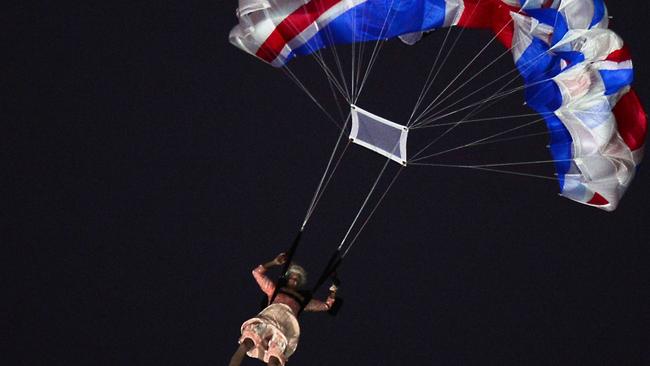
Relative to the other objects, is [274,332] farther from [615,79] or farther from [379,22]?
[615,79]

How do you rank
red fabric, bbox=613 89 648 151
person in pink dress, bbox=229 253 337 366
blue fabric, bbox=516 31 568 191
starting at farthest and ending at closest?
blue fabric, bbox=516 31 568 191 < red fabric, bbox=613 89 648 151 < person in pink dress, bbox=229 253 337 366

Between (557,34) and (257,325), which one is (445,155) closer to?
(557,34)

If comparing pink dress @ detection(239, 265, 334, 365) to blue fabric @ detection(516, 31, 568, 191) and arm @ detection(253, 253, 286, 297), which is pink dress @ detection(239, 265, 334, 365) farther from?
blue fabric @ detection(516, 31, 568, 191)

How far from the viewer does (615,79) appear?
6332 mm

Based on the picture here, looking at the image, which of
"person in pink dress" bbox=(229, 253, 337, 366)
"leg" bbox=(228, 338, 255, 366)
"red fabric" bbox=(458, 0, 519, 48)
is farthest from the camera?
"red fabric" bbox=(458, 0, 519, 48)

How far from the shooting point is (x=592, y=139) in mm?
6516

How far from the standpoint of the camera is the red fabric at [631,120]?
666 cm

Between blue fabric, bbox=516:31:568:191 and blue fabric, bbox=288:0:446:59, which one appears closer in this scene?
blue fabric, bbox=516:31:568:191

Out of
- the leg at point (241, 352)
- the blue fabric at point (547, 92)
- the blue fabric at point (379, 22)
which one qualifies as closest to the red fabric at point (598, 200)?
the blue fabric at point (547, 92)

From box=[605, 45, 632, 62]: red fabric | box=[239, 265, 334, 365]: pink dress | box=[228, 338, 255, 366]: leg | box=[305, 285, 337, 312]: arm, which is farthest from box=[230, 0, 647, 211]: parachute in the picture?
box=[228, 338, 255, 366]: leg

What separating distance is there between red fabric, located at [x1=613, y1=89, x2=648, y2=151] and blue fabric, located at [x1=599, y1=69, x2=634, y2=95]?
1.00ft

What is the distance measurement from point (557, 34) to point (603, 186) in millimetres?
955

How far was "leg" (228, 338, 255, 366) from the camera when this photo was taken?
19.4 ft

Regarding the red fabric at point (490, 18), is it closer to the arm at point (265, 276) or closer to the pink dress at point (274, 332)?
the arm at point (265, 276)
